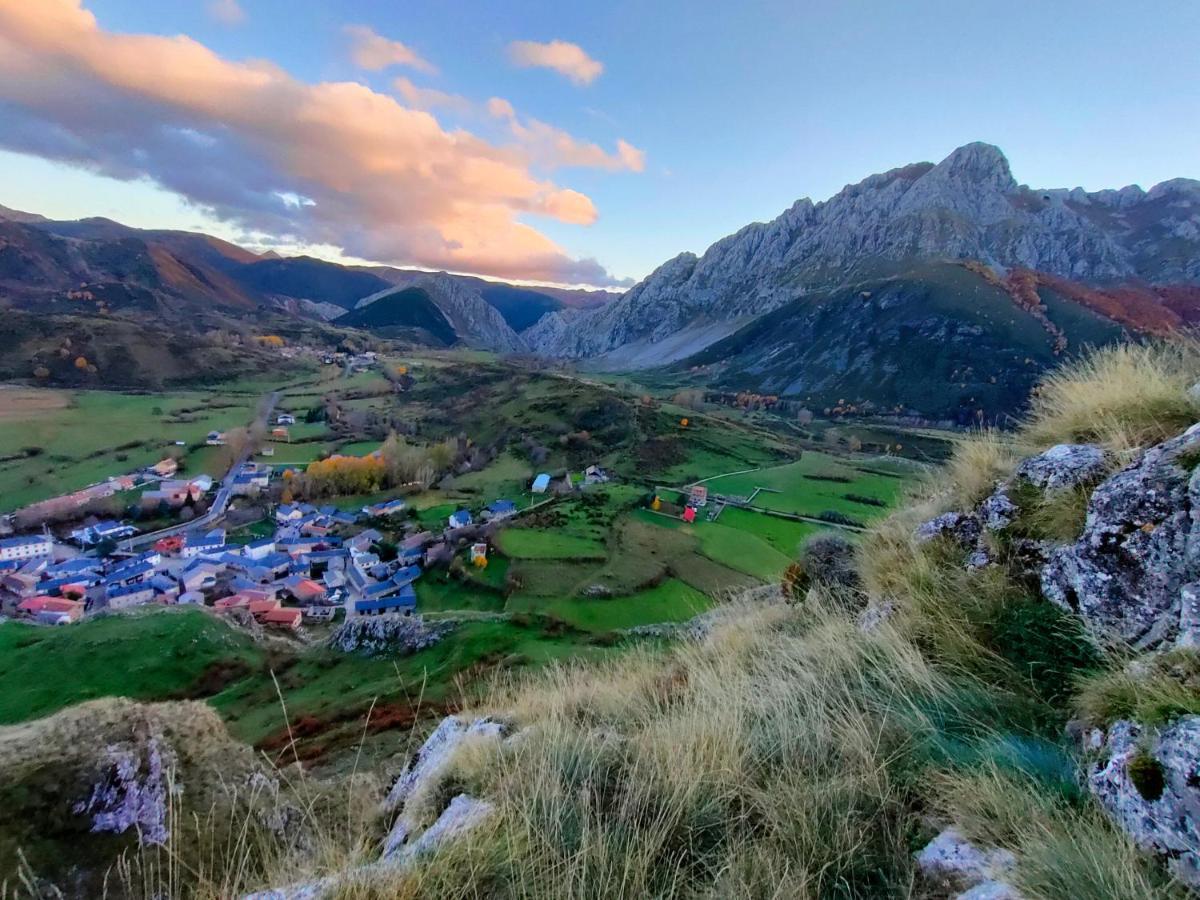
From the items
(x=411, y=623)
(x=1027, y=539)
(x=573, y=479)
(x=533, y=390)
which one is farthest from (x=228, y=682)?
(x=533, y=390)

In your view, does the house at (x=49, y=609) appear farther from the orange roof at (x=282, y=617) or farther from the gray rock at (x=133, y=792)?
the gray rock at (x=133, y=792)

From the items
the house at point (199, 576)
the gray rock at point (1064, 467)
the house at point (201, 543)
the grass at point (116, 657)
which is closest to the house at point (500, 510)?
the house at point (199, 576)

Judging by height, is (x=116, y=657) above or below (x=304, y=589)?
above

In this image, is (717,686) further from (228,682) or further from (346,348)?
(346,348)

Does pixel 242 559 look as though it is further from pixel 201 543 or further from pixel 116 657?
pixel 116 657

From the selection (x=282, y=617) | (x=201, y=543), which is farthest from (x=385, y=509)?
(x=282, y=617)

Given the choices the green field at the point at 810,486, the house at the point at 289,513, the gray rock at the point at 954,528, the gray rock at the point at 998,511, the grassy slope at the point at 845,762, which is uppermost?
the gray rock at the point at 998,511

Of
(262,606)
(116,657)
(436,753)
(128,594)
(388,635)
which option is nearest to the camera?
(436,753)
